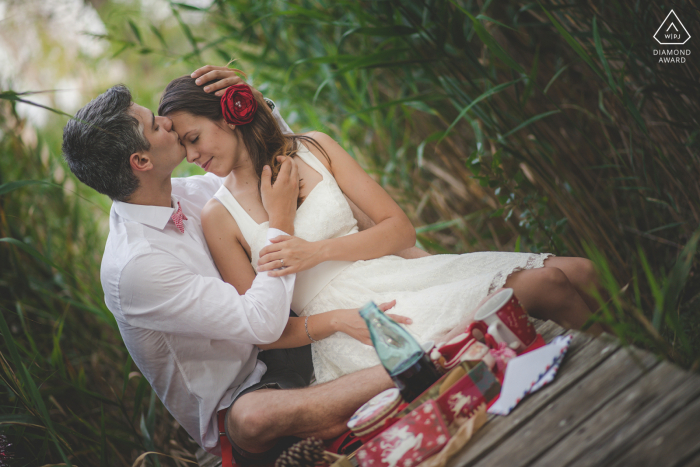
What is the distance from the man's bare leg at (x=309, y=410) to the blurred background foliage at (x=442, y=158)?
1.43 feet

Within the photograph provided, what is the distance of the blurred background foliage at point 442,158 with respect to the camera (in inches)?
73.1

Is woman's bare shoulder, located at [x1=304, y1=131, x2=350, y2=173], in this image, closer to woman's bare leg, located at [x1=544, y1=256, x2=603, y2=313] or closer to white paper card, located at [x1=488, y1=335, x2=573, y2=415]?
woman's bare leg, located at [x1=544, y1=256, x2=603, y2=313]

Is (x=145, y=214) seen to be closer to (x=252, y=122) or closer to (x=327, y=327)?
(x=252, y=122)

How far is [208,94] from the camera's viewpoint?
183 centimetres

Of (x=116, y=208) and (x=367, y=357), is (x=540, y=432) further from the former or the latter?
(x=116, y=208)

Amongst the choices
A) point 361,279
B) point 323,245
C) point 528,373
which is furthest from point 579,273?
point 323,245

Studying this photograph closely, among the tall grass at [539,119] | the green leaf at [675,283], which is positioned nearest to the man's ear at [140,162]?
the tall grass at [539,119]

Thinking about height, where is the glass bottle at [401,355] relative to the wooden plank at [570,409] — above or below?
above

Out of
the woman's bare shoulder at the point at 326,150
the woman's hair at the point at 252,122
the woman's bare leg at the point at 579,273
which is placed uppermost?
the woman's hair at the point at 252,122

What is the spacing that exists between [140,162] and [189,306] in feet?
1.88

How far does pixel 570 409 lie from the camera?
3.10ft

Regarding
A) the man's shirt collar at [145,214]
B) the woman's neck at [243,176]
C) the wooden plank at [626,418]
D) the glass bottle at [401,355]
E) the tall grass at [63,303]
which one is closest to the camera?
the wooden plank at [626,418]

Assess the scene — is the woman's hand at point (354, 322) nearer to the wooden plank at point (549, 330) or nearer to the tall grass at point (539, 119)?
the wooden plank at point (549, 330)

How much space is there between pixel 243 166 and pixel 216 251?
38 cm
